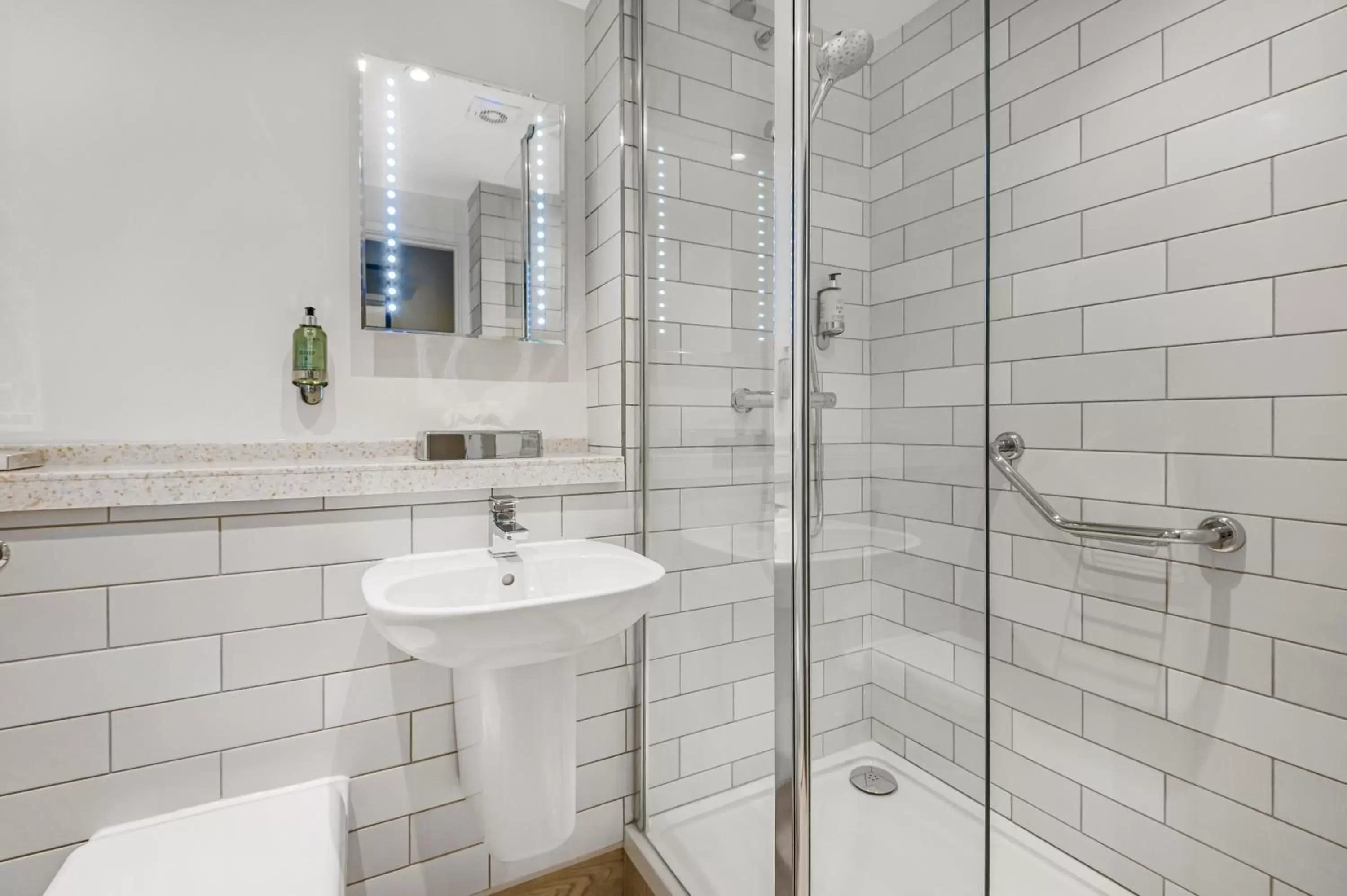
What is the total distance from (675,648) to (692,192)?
0.98 m

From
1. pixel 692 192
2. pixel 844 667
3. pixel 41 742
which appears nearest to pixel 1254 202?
pixel 692 192

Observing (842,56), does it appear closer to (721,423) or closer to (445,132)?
(721,423)

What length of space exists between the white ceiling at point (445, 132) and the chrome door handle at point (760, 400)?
87 centimetres

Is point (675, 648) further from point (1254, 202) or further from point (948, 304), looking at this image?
point (1254, 202)

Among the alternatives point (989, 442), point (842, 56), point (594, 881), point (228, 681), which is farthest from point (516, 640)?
point (842, 56)

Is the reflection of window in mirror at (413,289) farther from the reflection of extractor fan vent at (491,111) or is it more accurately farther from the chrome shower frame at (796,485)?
the chrome shower frame at (796,485)

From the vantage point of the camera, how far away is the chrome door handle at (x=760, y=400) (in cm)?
91

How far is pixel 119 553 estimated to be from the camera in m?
1.06

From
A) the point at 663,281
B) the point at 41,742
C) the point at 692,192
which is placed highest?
the point at 692,192

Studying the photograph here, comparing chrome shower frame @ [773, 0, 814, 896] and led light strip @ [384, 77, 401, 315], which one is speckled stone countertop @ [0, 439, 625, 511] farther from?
chrome shower frame @ [773, 0, 814, 896]

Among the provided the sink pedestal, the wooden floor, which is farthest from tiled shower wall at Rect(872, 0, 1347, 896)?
the wooden floor

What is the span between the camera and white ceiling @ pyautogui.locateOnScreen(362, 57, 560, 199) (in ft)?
4.57

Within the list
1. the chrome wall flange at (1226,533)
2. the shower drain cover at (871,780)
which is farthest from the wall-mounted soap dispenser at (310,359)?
the chrome wall flange at (1226,533)

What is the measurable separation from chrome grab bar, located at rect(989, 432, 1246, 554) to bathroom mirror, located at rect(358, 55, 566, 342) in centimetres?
113
